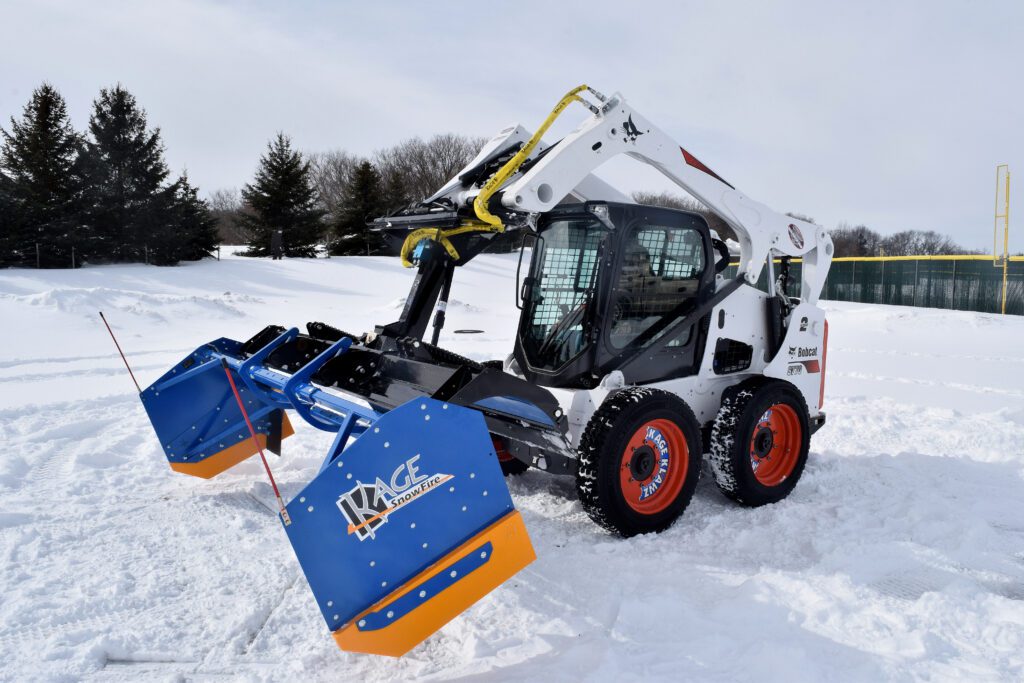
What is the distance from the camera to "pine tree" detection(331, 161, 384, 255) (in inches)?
1251

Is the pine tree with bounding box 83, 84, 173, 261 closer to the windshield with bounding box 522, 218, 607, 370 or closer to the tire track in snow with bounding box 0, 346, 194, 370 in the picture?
the tire track in snow with bounding box 0, 346, 194, 370

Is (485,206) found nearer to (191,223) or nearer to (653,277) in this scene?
(653,277)

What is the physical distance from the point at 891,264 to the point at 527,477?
2346 cm

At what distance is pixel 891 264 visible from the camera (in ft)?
78.8

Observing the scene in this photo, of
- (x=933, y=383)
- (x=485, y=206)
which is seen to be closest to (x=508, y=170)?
(x=485, y=206)

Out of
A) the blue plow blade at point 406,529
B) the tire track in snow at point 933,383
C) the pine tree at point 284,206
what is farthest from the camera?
the pine tree at point 284,206

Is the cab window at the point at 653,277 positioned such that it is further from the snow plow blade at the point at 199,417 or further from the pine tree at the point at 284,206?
the pine tree at the point at 284,206

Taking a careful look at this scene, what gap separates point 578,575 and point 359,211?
3090 cm

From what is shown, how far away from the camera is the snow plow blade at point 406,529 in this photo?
8.54ft

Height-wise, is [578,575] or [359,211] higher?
[359,211]

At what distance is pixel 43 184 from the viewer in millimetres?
23234

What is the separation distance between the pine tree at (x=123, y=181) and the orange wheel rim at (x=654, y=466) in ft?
83.7

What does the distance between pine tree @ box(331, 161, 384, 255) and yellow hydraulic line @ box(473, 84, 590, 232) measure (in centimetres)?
2814

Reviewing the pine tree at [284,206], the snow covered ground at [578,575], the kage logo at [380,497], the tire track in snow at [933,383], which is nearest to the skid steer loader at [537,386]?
the kage logo at [380,497]
